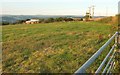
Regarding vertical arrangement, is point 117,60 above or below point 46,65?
above

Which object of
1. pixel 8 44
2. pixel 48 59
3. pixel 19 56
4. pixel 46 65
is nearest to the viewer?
pixel 46 65

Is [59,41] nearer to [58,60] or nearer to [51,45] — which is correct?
[51,45]

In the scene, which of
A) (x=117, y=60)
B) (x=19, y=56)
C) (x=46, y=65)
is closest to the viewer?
(x=117, y=60)

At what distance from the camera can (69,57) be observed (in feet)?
33.2

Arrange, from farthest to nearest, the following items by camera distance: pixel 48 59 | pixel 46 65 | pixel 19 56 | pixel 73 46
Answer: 1. pixel 73 46
2. pixel 19 56
3. pixel 48 59
4. pixel 46 65

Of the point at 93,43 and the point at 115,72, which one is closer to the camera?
the point at 115,72

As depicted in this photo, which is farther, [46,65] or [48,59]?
[48,59]

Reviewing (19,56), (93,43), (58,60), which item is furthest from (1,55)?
(93,43)

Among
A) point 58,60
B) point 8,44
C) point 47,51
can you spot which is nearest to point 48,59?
point 58,60

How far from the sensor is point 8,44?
44.7 feet

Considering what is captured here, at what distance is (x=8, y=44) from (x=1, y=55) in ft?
7.21

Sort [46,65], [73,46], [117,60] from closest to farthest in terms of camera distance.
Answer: [117,60]
[46,65]
[73,46]

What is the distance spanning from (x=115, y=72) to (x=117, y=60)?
44 centimetres

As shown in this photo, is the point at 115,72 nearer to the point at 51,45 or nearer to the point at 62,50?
Answer: the point at 62,50
